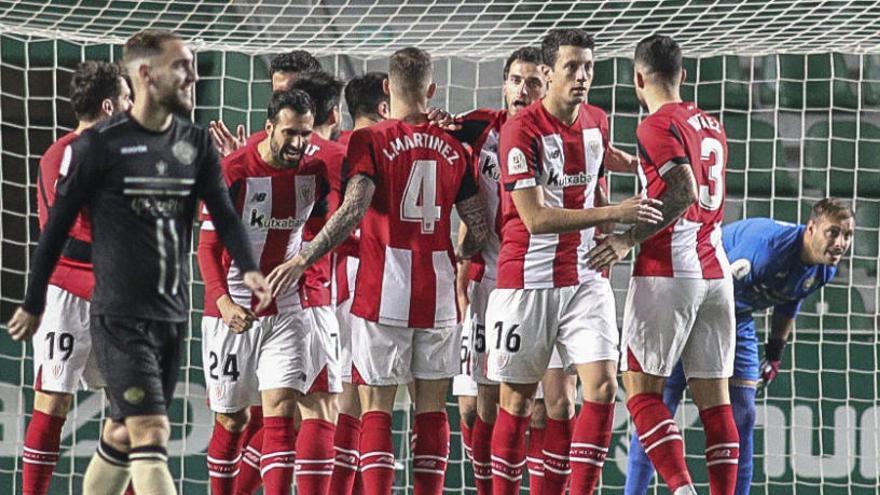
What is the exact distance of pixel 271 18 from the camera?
907 cm

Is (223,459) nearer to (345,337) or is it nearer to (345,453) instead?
(345,453)

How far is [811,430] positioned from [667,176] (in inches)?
129

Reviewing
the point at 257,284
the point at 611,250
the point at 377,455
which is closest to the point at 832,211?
the point at 611,250

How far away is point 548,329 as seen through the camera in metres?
6.10

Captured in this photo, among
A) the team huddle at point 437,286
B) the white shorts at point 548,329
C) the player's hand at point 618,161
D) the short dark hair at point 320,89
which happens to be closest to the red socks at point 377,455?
the team huddle at point 437,286

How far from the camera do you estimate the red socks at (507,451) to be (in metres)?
6.29

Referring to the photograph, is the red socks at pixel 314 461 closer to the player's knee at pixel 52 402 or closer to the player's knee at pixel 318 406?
the player's knee at pixel 318 406

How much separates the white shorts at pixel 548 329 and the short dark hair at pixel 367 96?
119 cm

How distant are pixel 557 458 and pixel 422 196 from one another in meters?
1.17

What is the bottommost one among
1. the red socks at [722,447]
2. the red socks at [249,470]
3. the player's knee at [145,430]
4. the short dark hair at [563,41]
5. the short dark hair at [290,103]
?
the red socks at [249,470]

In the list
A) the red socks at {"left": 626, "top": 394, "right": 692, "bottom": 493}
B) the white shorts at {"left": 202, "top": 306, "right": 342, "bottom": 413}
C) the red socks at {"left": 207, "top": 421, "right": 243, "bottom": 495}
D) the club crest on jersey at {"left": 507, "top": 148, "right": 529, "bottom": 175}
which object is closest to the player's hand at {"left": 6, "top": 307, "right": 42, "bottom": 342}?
the white shorts at {"left": 202, "top": 306, "right": 342, "bottom": 413}

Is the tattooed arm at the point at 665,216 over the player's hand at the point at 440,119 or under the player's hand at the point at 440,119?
under

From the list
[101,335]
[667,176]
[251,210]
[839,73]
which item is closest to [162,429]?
[101,335]

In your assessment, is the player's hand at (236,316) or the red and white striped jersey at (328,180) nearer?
the player's hand at (236,316)
